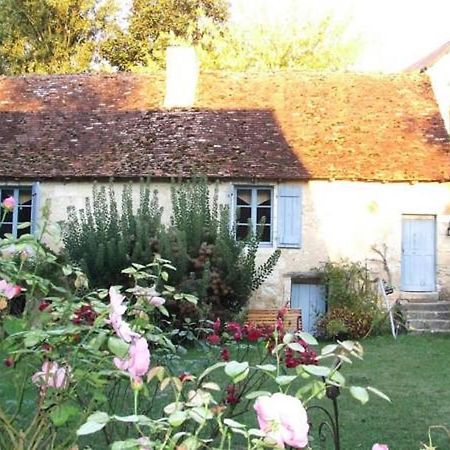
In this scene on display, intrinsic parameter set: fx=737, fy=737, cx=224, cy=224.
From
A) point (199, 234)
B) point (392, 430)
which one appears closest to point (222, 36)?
point (199, 234)

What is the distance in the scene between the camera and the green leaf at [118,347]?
223 cm

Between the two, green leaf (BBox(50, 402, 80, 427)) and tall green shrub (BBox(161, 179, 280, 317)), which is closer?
green leaf (BBox(50, 402, 80, 427))

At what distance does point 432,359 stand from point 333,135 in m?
7.03

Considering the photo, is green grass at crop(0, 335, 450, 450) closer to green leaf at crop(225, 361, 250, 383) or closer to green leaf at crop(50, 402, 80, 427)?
green leaf at crop(50, 402, 80, 427)

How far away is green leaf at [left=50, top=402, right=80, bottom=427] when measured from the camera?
92.7 inches

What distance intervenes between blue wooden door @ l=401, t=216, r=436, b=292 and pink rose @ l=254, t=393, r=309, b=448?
15.3 metres

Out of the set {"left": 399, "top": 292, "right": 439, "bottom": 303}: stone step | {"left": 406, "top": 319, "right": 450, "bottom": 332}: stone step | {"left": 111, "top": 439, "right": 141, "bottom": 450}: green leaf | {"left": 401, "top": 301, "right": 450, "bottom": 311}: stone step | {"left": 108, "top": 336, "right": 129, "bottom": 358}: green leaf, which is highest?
{"left": 108, "top": 336, "right": 129, "bottom": 358}: green leaf

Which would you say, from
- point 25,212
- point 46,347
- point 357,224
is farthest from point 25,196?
point 46,347

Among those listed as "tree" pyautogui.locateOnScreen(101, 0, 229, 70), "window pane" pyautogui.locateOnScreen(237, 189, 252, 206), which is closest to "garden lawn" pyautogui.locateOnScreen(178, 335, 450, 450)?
"window pane" pyautogui.locateOnScreen(237, 189, 252, 206)

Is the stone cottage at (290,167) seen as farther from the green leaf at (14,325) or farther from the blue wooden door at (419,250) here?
the green leaf at (14,325)

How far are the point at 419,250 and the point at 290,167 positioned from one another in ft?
11.5

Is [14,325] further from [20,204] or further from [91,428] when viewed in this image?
[20,204]

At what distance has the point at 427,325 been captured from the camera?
15570 millimetres

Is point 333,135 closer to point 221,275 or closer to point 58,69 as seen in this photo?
point 221,275
